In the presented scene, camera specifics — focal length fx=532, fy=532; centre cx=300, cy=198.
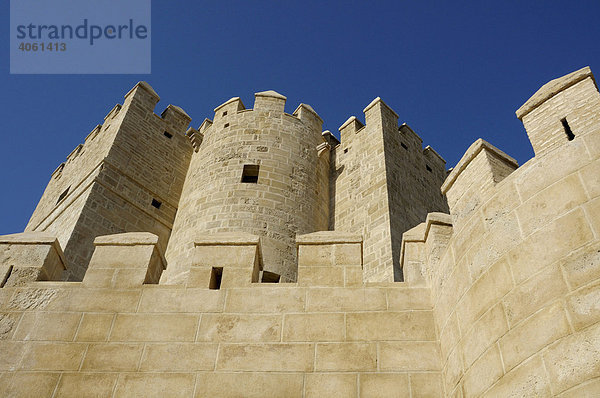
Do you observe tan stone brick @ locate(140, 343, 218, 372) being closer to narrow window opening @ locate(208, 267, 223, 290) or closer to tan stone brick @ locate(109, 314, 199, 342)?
tan stone brick @ locate(109, 314, 199, 342)

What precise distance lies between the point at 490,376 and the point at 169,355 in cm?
247

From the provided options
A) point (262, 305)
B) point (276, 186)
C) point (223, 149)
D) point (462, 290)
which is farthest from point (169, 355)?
point (223, 149)

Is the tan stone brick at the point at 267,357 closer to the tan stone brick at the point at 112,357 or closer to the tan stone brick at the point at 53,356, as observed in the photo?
the tan stone brick at the point at 112,357

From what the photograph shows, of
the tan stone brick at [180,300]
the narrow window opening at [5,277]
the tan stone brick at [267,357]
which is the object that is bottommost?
the tan stone brick at [267,357]

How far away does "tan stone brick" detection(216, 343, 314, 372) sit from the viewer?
13.8ft

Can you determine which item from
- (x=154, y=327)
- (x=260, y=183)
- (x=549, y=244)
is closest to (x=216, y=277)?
(x=154, y=327)

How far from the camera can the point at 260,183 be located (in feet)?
35.7

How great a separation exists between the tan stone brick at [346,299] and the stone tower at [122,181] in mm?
6672

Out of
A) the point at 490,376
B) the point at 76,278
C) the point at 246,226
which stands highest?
the point at 246,226

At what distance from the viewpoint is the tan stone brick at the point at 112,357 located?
430 cm

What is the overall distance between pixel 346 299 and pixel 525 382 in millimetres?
1769

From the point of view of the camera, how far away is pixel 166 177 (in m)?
13.5

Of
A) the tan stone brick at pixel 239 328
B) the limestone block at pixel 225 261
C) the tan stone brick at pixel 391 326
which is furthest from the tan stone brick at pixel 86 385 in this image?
the tan stone brick at pixel 391 326

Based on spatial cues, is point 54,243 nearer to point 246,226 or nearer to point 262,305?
point 262,305
